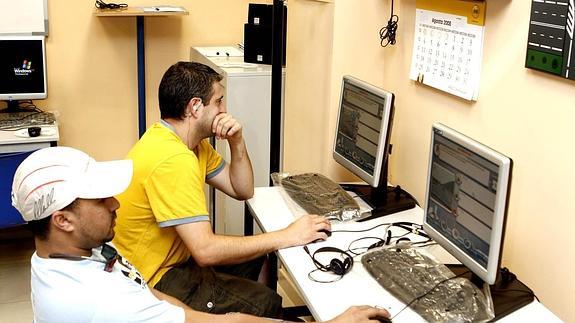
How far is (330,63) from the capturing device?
289 cm

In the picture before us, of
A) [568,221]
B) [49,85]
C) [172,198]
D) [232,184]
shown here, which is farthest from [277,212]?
[49,85]

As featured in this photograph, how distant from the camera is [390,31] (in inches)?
113

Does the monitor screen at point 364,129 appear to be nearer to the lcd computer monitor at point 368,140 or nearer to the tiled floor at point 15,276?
the lcd computer monitor at point 368,140

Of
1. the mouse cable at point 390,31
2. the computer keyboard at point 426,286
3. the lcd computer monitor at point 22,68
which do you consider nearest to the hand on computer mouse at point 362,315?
the computer keyboard at point 426,286

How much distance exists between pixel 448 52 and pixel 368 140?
1.42ft

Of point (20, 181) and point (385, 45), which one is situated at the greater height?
point (385, 45)

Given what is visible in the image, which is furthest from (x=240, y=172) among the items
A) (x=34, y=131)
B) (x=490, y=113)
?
(x=34, y=131)

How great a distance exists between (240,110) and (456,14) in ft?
4.74

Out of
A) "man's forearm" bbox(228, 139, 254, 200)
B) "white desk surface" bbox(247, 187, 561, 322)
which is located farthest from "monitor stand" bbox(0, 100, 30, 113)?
"white desk surface" bbox(247, 187, 561, 322)

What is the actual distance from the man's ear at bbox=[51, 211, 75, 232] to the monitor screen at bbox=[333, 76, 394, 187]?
45.7 inches

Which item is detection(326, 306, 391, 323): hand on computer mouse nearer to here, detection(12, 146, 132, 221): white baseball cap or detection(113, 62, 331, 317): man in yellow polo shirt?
detection(113, 62, 331, 317): man in yellow polo shirt

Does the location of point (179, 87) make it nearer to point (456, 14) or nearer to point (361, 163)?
point (361, 163)

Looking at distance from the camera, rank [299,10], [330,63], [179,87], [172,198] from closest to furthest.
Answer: [172,198] → [179,87] → [330,63] → [299,10]

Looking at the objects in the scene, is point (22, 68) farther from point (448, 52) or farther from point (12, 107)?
point (448, 52)
